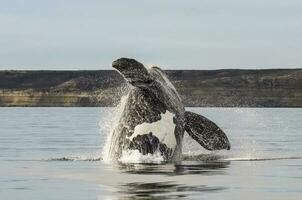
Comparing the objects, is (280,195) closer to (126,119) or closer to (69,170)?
(69,170)

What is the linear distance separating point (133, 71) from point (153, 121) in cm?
149

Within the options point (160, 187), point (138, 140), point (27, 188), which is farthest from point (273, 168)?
point (27, 188)

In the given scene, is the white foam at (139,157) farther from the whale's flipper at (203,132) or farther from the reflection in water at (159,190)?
the reflection in water at (159,190)

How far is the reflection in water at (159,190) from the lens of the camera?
17.9 meters

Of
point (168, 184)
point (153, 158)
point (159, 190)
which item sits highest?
point (153, 158)

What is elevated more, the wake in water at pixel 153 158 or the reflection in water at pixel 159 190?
the wake in water at pixel 153 158

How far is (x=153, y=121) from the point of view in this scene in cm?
2630

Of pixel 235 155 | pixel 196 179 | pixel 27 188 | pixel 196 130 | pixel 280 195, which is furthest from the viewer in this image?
pixel 235 155

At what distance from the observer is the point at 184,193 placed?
60.2ft

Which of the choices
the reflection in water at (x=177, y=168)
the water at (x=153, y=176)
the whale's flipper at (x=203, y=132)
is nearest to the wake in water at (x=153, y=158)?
the water at (x=153, y=176)

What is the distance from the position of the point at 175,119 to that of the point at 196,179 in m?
6.29

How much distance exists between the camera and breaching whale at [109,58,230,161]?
25.9m

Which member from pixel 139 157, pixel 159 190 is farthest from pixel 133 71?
pixel 159 190

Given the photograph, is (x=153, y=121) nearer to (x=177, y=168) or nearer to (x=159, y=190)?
(x=177, y=168)
